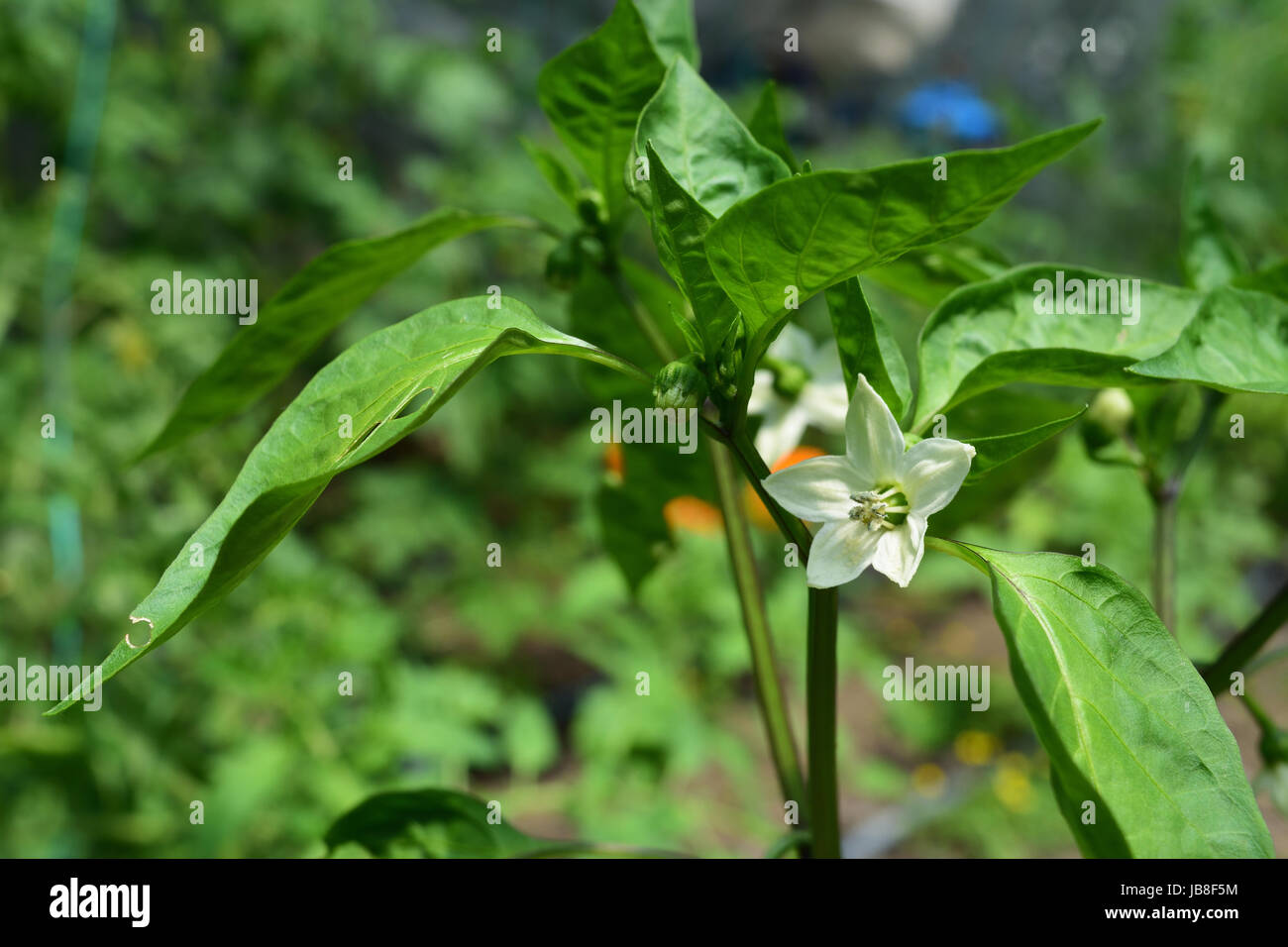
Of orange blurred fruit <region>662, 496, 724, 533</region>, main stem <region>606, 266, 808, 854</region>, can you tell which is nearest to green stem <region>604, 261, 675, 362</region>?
main stem <region>606, 266, 808, 854</region>

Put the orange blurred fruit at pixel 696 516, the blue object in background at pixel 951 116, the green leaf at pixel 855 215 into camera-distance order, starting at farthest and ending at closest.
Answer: the blue object in background at pixel 951 116 < the orange blurred fruit at pixel 696 516 < the green leaf at pixel 855 215

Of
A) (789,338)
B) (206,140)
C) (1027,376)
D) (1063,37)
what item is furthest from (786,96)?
(1027,376)

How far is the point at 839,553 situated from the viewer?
1.02ft

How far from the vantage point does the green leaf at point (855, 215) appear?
244 mm

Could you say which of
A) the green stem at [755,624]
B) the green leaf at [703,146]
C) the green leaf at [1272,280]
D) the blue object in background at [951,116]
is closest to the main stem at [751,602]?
the green stem at [755,624]

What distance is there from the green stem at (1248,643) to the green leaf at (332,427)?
0.26 meters

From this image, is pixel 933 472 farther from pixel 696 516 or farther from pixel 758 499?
pixel 696 516

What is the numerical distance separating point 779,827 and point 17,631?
1.15 m

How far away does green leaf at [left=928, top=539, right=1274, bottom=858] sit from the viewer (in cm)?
25

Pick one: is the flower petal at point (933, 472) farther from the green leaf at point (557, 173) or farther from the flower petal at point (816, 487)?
the green leaf at point (557, 173)

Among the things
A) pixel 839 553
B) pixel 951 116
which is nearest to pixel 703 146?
pixel 839 553

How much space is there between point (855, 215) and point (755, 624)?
0.22m

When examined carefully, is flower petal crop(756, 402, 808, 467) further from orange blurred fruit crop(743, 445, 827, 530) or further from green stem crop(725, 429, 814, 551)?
green stem crop(725, 429, 814, 551)

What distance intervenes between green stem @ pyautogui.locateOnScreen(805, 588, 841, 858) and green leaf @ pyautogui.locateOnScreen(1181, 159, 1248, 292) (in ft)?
0.90
